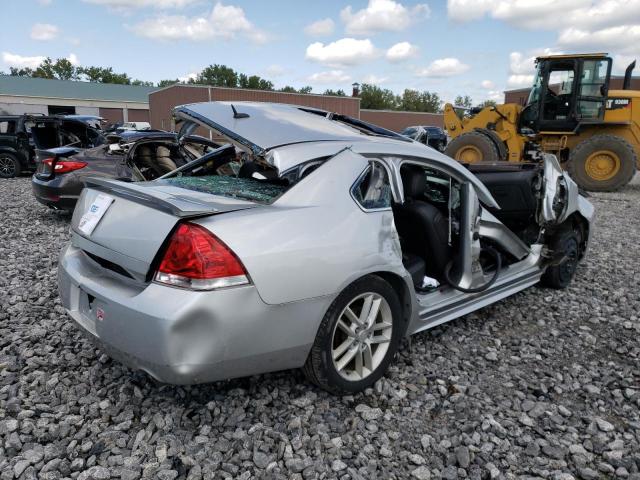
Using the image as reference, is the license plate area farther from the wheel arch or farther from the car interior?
the car interior

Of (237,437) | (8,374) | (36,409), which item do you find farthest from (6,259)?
(237,437)

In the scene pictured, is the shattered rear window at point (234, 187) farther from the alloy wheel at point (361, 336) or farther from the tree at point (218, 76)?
the tree at point (218, 76)

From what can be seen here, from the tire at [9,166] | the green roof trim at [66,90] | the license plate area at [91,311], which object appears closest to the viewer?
the license plate area at [91,311]

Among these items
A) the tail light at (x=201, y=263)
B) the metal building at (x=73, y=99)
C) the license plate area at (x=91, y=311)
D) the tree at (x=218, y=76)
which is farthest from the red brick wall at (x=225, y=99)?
the tree at (x=218, y=76)

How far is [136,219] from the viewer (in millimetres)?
2361

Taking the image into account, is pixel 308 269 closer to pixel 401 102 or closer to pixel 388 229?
pixel 388 229

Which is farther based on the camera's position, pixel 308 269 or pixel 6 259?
pixel 6 259

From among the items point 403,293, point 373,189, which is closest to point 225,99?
point 373,189

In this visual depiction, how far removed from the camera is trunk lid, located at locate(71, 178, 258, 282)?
2213mm

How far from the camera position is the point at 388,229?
2748 millimetres

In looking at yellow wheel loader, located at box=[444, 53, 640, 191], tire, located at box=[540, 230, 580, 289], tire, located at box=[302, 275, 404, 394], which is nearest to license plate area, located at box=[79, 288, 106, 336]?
tire, located at box=[302, 275, 404, 394]

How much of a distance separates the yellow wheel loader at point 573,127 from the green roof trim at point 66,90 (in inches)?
1716

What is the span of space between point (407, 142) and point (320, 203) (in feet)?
3.51

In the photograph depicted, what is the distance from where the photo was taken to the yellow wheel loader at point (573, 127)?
1112 centimetres
